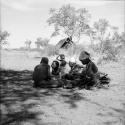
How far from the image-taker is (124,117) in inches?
249

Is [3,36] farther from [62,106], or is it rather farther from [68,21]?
[62,106]

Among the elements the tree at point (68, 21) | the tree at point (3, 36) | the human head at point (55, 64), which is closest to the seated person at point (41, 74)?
the human head at point (55, 64)

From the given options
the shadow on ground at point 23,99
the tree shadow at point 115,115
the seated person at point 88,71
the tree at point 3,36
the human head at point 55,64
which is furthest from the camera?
the tree at point 3,36

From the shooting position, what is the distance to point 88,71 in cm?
959

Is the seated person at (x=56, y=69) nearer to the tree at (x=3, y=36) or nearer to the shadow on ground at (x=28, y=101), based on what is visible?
the shadow on ground at (x=28, y=101)

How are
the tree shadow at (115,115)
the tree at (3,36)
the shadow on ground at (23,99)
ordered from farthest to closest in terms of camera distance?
the tree at (3,36), the shadow on ground at (23,99), the tree shadow at (115,115)

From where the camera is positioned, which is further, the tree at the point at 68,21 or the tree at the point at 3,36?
the tree at the point at 3,36

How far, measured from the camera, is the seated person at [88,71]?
376 inches

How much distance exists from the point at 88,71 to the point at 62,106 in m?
2.72

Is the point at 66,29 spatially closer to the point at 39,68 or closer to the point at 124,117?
the point at 39,68

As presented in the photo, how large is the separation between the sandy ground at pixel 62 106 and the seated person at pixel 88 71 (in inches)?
16.5

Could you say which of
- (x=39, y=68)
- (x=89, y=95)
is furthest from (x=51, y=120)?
(x=39, y=68)

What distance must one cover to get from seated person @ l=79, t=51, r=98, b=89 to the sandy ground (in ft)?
1.37

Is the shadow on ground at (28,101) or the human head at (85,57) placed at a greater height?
the human head at (85,57)
